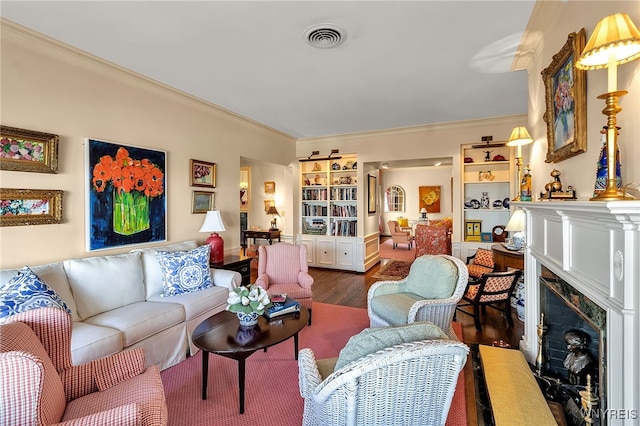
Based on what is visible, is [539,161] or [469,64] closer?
[539,161]

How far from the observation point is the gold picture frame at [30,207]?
2.31m

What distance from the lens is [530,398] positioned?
6.18 ft

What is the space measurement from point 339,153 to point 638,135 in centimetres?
514

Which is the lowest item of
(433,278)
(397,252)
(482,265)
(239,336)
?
(397,252)

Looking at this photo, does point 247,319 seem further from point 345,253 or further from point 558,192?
point 345,253

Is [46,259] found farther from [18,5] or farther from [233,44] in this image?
[233,44]

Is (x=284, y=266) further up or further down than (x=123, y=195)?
further down

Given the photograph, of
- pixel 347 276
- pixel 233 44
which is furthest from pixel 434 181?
pixel 233 44

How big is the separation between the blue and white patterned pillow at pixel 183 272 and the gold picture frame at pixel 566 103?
3173mm

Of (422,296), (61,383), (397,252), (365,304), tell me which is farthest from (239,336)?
(397,252)

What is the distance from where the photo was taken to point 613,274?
1130mm

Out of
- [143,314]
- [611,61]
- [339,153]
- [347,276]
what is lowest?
[347,276]

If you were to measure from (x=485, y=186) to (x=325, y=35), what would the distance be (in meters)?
4.13

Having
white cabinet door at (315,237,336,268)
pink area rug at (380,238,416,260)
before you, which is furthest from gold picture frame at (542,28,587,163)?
A: pink area rug at (380,238,416,260)
